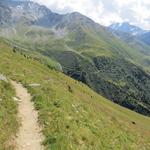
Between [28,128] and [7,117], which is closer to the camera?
[28,128]

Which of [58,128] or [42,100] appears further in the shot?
[42,100]

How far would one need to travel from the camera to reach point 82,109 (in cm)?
3753

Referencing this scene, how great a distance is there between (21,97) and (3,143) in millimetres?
14488

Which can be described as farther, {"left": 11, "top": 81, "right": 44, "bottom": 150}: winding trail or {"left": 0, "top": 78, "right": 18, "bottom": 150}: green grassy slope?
{"left": 11, "top": 81, "right": 44, "bottom": 150}: winding trail

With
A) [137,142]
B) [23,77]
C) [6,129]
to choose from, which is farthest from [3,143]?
[23,77]

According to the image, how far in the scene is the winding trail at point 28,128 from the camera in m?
25.2

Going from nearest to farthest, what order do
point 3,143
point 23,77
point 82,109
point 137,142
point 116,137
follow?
1. point 3,143
2. point 116,137
3. point 137,142
4. point 82,109
5. point 23,77

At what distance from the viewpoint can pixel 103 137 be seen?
30.2 m

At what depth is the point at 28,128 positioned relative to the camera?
2844 cm

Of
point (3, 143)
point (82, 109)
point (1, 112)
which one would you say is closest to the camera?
point (3, 143)

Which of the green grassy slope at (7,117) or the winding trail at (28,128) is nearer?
the green grassy slope at (7,117)

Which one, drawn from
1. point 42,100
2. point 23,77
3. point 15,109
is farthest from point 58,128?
point 23,77

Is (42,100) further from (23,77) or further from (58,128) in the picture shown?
(23,77)

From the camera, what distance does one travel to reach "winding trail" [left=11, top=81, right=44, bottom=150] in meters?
25.2
